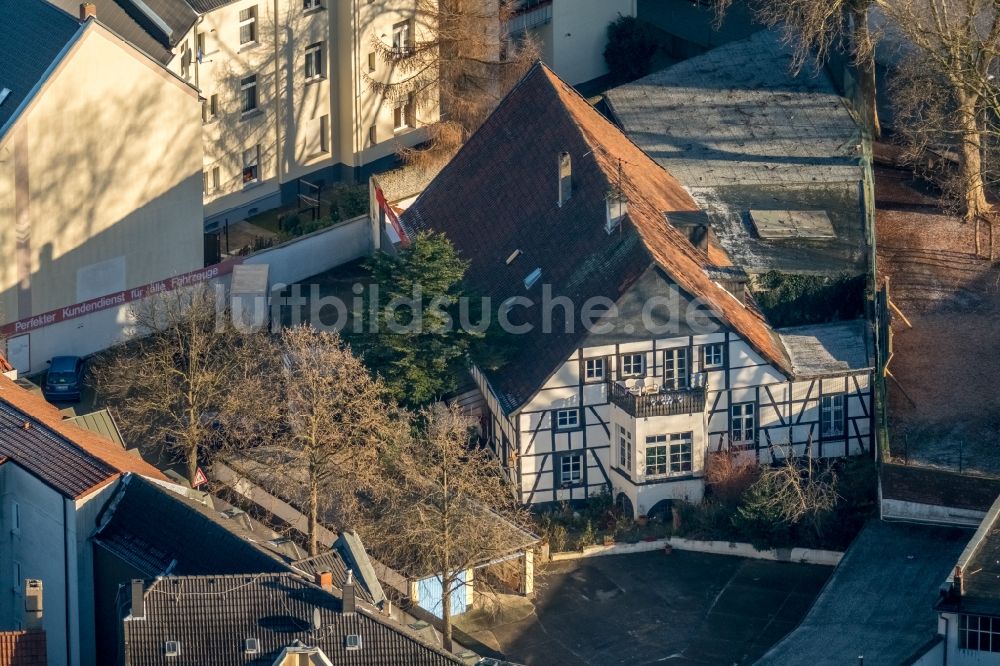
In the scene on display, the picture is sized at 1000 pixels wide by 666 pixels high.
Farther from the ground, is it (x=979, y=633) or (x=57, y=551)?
(x=57, y=551)

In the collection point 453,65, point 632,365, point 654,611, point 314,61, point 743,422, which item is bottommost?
point 654,611

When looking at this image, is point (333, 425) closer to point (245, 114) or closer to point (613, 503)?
point (613, 503)

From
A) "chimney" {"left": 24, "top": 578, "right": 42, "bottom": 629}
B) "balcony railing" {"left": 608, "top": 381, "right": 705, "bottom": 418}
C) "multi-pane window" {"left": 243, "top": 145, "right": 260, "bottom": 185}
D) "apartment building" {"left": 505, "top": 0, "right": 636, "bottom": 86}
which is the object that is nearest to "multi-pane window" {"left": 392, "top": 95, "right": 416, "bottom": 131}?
"apartment building" {"left": 505, "top": 0, "right": 636, "bottom": 86}

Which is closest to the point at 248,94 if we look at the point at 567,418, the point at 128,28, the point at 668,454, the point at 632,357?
the point at 128,28

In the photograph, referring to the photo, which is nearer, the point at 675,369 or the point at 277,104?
the point at 675,369

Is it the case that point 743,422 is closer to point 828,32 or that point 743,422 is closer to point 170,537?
point 170,537

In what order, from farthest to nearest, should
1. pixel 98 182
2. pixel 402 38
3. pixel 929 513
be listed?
pixel 402 38
pixel 98 182
pixel 929 513

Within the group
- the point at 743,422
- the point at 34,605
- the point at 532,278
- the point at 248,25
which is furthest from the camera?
the point at 248,25
